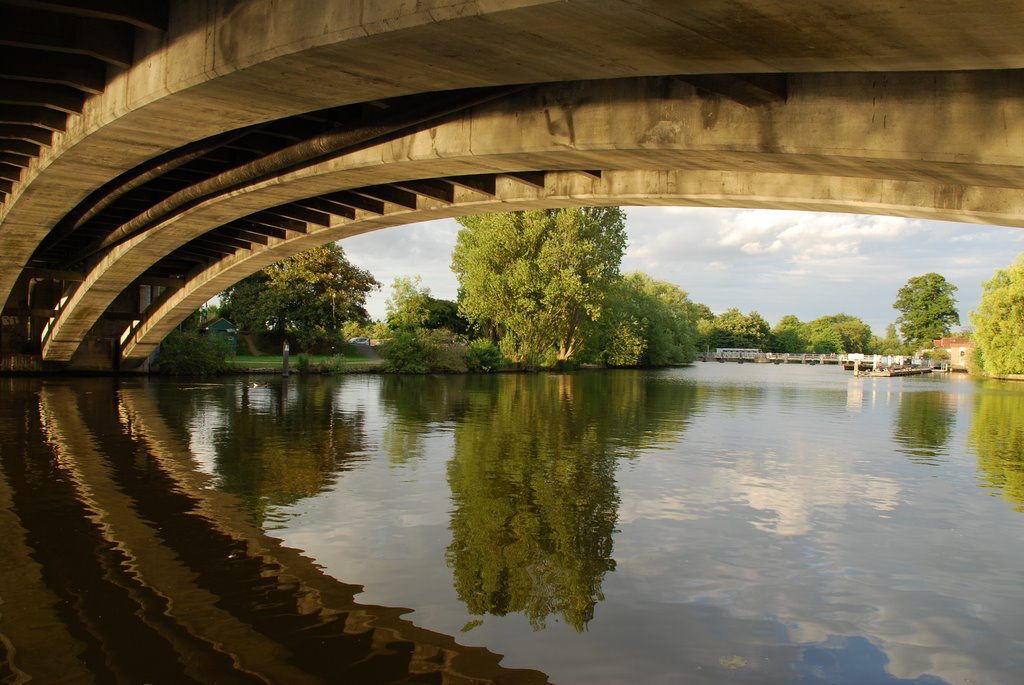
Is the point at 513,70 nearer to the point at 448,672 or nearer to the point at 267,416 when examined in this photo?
the point at 448,672

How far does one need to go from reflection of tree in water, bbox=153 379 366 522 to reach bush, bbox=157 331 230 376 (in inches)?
422

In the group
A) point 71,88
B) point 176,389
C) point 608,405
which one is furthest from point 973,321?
point 71,88

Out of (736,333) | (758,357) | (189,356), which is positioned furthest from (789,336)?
(189,356)

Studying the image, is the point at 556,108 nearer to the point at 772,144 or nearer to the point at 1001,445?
the point at 772,144

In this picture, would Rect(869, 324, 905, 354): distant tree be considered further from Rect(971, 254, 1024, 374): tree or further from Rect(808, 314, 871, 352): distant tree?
Rect(971, 254, 1024, 374): tree

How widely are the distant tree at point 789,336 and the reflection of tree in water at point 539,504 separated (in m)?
161

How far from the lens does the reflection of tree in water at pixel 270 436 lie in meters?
12.1

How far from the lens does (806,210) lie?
13.6 metres

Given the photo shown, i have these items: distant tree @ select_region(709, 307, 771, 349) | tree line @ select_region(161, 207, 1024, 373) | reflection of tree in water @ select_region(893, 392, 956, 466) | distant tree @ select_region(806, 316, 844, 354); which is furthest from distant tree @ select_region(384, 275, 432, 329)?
distant tree @ select_region(806, 316, 844, 354)

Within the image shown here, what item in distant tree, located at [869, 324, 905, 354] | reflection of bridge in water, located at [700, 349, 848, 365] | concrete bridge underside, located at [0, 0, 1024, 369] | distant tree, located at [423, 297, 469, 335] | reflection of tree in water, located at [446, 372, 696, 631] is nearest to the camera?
concrete bridge underside, located at [0, 0, 1024, 369]

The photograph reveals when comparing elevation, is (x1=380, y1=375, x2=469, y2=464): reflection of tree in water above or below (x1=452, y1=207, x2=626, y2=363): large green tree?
below

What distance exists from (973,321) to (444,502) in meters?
62.1

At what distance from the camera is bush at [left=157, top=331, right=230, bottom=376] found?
1683 inches

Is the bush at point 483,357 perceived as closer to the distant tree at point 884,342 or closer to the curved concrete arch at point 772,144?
the curved concrete arch at point 772,144
